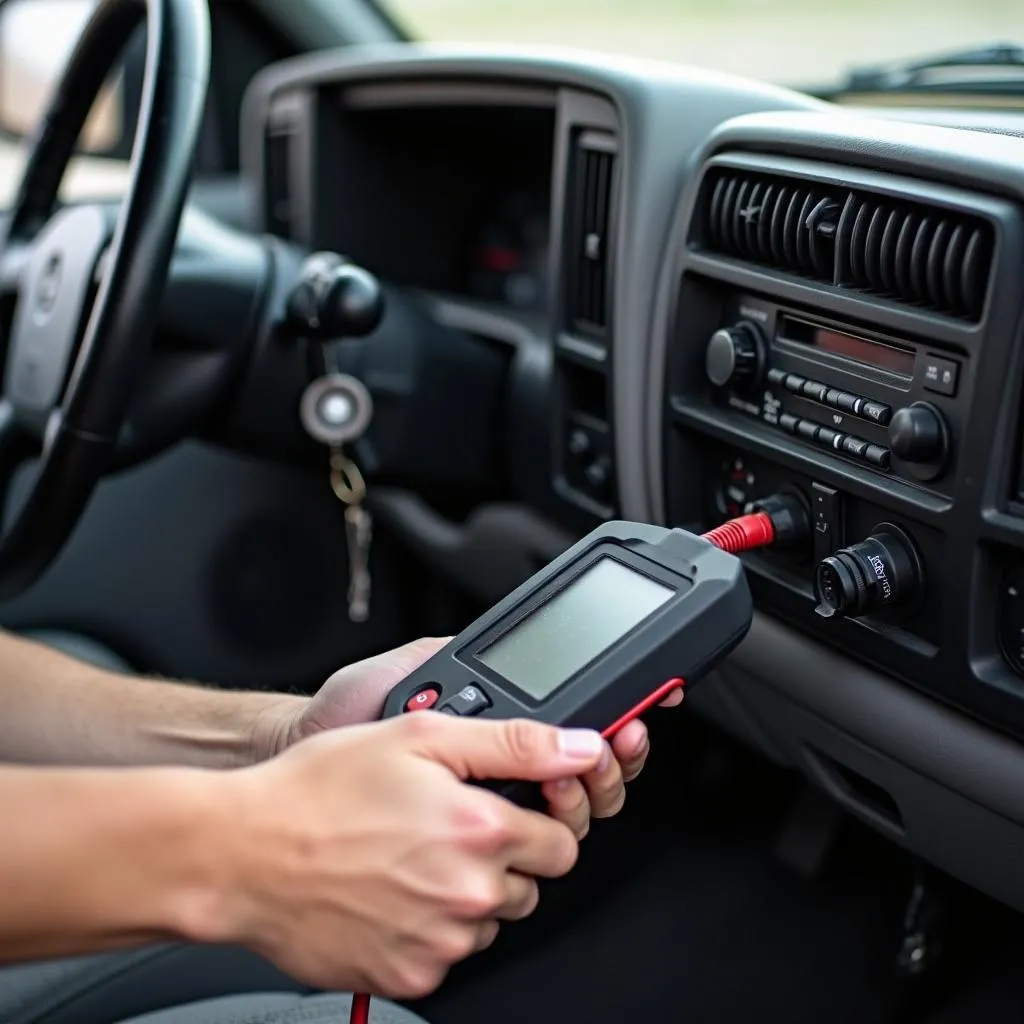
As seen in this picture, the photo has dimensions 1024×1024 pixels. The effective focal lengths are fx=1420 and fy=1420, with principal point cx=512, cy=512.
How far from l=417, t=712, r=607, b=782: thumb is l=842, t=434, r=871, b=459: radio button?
43cm

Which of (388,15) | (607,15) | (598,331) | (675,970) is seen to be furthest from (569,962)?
(607,15)

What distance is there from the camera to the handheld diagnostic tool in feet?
2.63

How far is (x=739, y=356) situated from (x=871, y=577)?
241 mm

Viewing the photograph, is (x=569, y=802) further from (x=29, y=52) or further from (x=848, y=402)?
(x=29, y=52)

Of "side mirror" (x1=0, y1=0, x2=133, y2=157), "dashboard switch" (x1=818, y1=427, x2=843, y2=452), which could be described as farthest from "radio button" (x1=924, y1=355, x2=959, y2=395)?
"side mirror" (x1=0, y1=0, x2=133, y2=157)

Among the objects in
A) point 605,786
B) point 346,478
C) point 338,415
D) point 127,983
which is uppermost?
point 605,786

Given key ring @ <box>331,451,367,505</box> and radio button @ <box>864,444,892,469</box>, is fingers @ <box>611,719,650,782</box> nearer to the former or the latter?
radio button @ <box>864,444,892,469</box>

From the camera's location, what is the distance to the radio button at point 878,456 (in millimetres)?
1042

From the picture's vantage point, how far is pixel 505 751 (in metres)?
0.72

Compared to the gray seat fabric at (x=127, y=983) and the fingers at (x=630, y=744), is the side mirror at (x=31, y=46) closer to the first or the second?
the gray seat fabric at (x=127, y=983)

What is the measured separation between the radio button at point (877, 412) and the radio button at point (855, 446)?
2cm

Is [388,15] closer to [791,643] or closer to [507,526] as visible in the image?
[507,526]

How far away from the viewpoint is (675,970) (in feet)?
5.11

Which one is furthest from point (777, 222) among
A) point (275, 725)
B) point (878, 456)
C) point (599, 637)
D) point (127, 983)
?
point (127, 983)
